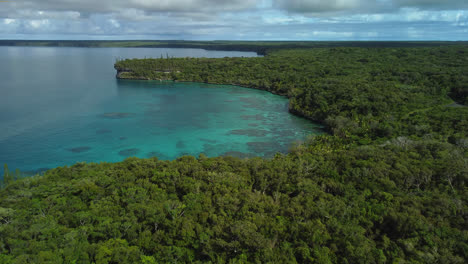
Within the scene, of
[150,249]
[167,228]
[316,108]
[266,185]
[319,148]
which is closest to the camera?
[150,249]

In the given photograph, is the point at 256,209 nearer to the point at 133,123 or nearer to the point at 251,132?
the point at 251,132

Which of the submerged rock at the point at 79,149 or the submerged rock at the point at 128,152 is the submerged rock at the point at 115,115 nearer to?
the submerged rock at the point at 79,149

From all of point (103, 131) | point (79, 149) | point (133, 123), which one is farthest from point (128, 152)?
point (133, 123)

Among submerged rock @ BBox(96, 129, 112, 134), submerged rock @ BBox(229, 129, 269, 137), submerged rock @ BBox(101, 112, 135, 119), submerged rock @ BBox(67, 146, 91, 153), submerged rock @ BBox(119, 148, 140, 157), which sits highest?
submerged rock @ BBox(101, 112, 135, 119)

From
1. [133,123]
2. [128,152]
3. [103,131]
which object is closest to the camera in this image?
[128,152]

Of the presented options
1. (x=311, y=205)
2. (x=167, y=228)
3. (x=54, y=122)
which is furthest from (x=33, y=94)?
(x=311, y=205)

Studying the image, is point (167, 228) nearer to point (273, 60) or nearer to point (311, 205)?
point (311, 205)

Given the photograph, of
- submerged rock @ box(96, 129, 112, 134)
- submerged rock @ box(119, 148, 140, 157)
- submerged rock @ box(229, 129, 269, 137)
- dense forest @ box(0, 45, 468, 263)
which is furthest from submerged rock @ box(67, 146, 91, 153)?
submerged rock @ box(229, 129, 269, 137)

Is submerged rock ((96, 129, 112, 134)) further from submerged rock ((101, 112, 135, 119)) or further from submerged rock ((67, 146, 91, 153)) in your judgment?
submerged rock ((101, 112, 135, 119))
